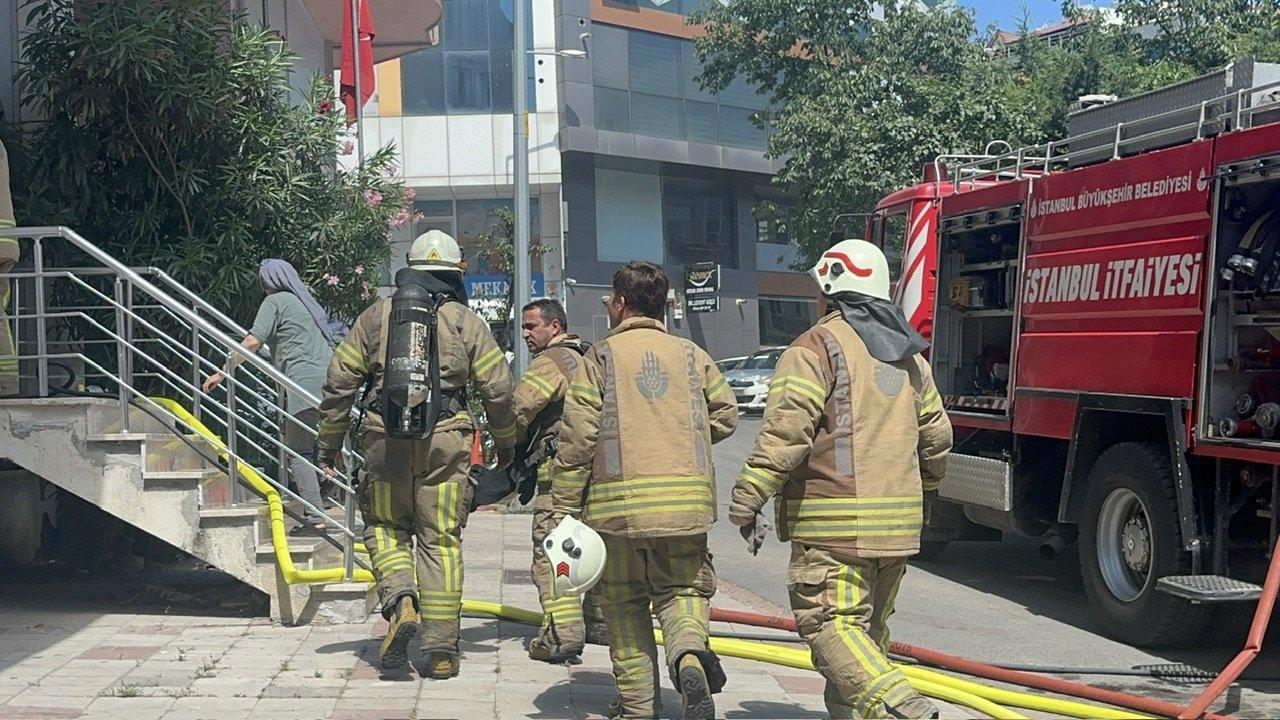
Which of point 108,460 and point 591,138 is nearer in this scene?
point 108,460

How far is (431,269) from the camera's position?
21.4ft

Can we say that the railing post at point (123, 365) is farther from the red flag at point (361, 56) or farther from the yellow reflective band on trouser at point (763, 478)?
the red flag at point (361, 56)

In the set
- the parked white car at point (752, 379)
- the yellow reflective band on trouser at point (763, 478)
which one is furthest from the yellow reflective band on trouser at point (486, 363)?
the parked white car at point (752, 379)

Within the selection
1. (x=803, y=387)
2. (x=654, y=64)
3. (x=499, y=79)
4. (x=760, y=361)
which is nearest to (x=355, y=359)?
(x=803, y=387)

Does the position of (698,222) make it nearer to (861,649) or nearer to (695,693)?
(695,693)

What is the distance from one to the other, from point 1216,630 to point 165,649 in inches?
226

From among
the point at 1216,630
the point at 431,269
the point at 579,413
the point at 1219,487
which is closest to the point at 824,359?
the point at 579,413

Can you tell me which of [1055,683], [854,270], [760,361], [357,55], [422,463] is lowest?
[1055,683]

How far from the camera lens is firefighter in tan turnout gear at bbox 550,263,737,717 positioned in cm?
539

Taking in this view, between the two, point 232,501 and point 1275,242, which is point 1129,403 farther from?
point 232,501

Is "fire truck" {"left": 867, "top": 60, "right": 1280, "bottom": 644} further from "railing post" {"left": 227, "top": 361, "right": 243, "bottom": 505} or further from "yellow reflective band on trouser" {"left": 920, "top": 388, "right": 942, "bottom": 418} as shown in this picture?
"railing post" {"left": 227, "top": 361, "right": 243, "bottom": 505}

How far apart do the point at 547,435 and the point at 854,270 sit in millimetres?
2209

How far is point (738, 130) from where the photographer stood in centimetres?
3928

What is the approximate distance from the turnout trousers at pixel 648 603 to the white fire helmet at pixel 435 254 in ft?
5.57
